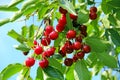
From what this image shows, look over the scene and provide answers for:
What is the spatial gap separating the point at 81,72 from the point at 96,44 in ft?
0.57

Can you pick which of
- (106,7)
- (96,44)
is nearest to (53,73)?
(96,44)

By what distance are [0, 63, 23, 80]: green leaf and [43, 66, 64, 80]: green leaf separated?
0.53 ft

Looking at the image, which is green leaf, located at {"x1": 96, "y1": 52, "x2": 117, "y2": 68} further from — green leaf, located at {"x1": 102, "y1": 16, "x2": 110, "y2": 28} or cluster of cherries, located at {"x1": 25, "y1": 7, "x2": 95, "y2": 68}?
green leaf, located at {"x1": 102, "y1": 16, "x2": 110, "y2": 28}

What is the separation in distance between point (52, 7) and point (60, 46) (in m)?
0.24

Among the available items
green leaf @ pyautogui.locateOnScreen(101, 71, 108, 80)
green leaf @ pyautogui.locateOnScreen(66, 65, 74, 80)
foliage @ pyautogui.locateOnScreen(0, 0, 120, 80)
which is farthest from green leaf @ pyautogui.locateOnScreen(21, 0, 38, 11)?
green leaf @ pyautogui.locateOnScreen(101, 71, 108, 80)

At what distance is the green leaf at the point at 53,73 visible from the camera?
2140mm

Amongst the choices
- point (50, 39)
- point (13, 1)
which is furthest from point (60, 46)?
point (13, 1)

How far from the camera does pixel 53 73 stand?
2164mm

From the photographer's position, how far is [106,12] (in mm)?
2602

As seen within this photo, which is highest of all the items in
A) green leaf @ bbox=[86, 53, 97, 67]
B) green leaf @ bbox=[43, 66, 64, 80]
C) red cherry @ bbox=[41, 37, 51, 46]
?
red cherry @ bbox=[41, 37, 51, 46]

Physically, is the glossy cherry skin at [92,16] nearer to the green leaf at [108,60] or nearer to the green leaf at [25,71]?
the green leaf at [108,60]

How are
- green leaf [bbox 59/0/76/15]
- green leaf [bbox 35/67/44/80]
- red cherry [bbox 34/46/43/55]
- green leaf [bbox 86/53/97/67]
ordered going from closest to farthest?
1. green leaf [bbox 59/0/76/15]
2. red cherry [bbox 34/46/43/55]
3. green leaf [bbox 35/67/44/80]
4. green leaf [bbox 86/53/97/67]

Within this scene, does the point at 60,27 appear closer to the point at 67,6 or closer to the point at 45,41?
the point at 45,41

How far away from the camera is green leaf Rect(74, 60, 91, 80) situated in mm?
2045
